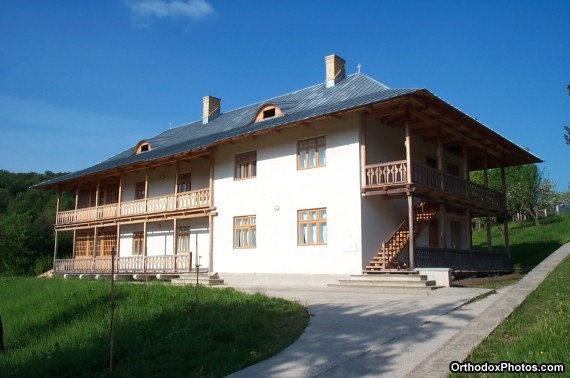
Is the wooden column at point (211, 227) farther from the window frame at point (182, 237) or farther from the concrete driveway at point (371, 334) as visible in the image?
the concrete driveway at point (371, 334)

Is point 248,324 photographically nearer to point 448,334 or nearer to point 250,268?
point 448,334

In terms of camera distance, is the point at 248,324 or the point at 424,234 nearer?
the point at 248,324

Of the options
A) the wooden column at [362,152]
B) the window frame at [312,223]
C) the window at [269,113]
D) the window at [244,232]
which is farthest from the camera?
the window at [269,113]

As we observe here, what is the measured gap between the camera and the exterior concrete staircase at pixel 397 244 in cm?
1831

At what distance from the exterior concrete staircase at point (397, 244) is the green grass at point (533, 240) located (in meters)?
9.20

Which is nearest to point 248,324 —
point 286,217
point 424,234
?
point 286,217

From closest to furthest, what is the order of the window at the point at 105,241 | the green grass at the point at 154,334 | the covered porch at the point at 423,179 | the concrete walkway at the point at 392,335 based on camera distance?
1. the concrete walkway at the point at 392,335
2. the green grass at the point at 154,334
3. the covered porch at the point at 423,179
4. the window at the point at 105,241

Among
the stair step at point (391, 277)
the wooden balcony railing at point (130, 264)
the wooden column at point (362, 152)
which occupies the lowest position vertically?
the stair step at point (391, 277)

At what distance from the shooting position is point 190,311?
1080 cm

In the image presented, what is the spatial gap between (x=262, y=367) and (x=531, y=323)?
12.4ft

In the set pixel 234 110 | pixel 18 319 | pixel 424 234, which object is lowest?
pixel 18 319

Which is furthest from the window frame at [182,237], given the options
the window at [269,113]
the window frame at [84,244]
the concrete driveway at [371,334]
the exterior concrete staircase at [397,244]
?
the concrete driveway at [371,334]

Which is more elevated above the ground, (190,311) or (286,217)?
(286,217)

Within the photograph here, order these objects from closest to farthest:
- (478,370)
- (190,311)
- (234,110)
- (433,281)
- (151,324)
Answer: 1. (478,370)
2. (151,324)
3. (190,311)
4. (433,281)
5. (234,110)
